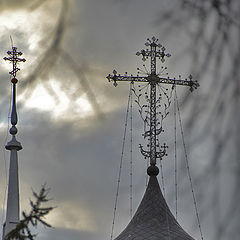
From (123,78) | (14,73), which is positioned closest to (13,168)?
(14,73)

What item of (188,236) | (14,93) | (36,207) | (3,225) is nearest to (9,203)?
(3,225)

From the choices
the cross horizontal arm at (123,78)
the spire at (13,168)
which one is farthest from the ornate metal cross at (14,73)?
the cross horizontal arm at (123,78)

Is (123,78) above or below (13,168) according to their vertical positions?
above

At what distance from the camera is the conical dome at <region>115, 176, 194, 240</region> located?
75.2 metres

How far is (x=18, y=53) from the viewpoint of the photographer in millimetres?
66375

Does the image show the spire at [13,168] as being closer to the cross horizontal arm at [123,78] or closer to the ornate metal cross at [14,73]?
the ornate metal cross at [14,73]

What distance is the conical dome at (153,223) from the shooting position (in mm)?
75250

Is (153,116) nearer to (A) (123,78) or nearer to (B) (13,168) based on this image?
(A) (123,78)

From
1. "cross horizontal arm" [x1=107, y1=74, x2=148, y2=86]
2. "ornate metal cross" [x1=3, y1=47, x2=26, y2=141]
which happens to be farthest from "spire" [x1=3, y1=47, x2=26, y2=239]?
"cross horizontal arm" [x1=107, y1=74, x2=148, y2=86]

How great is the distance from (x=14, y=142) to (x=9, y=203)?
15.7ft

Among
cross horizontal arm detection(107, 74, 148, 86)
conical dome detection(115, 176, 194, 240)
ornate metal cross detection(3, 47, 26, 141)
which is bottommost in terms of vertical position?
conical dome detection(115, 176, 194, 240)

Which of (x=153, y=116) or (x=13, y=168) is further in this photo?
(x=153, y=116)

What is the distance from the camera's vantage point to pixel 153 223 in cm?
7638

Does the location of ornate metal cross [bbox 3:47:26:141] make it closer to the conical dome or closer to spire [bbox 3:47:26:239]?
spire [bbox 3:47:26:239]
